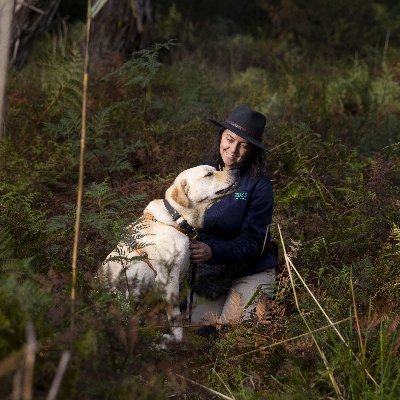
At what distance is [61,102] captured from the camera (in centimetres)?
594

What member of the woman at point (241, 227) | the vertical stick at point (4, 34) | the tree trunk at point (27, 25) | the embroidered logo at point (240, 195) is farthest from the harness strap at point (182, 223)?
the tree trunk at point (27, 25)

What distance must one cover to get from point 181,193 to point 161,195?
1.27m

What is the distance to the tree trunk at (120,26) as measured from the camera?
7.80m

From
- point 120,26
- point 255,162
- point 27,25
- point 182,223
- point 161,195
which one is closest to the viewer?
point 182,223

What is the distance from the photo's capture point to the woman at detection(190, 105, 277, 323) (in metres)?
4.14

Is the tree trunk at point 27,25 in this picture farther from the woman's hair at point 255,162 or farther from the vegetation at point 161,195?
the woman's hair at point 255,162

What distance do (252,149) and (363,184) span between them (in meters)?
1.29

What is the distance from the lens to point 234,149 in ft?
13.9

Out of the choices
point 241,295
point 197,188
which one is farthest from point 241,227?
point 197,188

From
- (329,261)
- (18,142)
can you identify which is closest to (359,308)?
(329,261)

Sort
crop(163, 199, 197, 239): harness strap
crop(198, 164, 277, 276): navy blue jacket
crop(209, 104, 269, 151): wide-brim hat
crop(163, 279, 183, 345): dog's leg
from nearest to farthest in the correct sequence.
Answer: crop(163, 279, 183, 345): dog's leg
crop(163, 199, 197, 239): harness strap
crop(198, 164, 277, 276): navy blue jacket
crop(209, 104, 269, 151): wide-brim hat

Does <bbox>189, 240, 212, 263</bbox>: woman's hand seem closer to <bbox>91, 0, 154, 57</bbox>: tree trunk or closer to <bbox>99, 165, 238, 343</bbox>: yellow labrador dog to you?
<bbox>99, 165, 238, 343</bbox>: yellow labrador dog

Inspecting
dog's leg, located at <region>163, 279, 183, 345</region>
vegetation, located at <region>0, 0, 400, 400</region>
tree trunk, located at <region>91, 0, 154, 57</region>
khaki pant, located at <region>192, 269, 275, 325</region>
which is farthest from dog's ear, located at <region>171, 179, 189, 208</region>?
tree trunk, located at <region>91, 0, 154, 57</region>

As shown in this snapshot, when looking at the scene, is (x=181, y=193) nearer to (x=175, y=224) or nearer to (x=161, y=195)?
(x=175, y=224)
